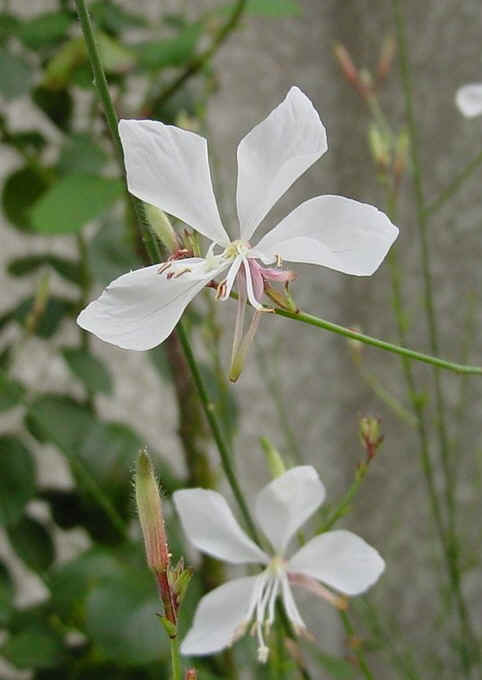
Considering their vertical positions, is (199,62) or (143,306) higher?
(199,62)

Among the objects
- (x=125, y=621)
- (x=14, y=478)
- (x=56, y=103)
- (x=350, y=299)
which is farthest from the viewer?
(x=350, y=299)

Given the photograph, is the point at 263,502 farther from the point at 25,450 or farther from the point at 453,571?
the point at 25,450

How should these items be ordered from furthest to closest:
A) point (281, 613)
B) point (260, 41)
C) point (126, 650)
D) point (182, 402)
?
point (260, 41) → point (182, 402) → point (126, 650) → point (281, 613)

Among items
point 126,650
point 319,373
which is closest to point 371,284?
point 319,373

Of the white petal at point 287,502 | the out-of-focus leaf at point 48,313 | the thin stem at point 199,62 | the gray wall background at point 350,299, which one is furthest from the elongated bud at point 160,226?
the gray wall background at point 350,299

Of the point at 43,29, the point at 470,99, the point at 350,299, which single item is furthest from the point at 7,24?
the point at 350,299

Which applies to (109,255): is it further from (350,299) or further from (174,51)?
(350,299)

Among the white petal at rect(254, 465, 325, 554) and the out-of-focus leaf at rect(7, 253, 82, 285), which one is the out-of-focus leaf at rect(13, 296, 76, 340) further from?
the white petal at rect(254, 465, 325, 554)
